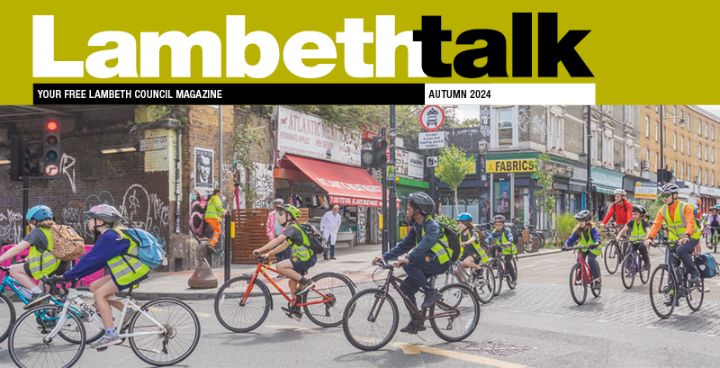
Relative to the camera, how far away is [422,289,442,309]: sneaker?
23.0 ft

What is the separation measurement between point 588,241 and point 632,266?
2.42 meters

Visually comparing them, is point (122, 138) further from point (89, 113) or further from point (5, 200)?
point (5, 200)

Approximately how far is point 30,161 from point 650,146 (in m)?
47.0

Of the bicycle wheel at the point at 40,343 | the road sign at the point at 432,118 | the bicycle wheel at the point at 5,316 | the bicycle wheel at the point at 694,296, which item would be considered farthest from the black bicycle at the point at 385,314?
the road sign at the point at 432,118

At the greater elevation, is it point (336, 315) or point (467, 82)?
point (467, 82)

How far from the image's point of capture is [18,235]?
63.4 ft

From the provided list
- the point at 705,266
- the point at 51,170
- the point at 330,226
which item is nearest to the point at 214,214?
the point at 330,226

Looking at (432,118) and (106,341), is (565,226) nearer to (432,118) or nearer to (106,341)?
(432,118)

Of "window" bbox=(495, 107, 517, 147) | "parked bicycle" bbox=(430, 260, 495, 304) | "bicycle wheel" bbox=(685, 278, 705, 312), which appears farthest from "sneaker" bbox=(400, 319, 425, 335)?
"window" bbox=(495, 107, 517, 147)

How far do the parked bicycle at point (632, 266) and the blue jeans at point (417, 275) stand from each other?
618cm

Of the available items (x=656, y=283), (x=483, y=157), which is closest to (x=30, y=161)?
(x=656, y=283)

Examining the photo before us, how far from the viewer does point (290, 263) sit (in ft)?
26.8

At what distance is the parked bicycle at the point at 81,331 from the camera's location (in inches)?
229

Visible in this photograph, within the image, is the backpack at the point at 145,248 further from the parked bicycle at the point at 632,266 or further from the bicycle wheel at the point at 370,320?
the parked bicycle at the point at 632,266
